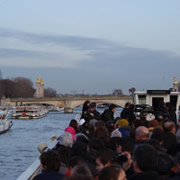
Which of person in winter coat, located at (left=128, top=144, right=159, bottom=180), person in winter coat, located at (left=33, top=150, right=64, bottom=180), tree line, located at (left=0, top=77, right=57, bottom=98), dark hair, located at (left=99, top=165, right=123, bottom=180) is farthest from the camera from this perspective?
tree line, located at (left=0, top=77, right=57, bottom=98)

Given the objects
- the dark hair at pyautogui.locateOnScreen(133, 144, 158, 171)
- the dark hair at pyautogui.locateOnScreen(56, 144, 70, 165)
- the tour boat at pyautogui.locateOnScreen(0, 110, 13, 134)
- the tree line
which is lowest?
the tour boat at pyautogui.locateOnScreen(0, 110, 13, 134)

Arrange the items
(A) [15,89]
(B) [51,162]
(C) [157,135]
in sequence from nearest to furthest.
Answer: (B) [51,162], (C) [157,135], (A) [15,89]

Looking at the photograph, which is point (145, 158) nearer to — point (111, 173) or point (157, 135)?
point (111, 173)

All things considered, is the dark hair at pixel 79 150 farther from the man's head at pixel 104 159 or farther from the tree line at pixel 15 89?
the tree line at pixel 15 89

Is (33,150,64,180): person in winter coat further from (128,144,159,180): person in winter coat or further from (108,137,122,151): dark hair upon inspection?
(108,137,122,151): dark hair

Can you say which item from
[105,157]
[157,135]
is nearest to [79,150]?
[105,157]

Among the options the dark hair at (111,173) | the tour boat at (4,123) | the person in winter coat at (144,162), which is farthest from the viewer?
the tour boat at (4,123)

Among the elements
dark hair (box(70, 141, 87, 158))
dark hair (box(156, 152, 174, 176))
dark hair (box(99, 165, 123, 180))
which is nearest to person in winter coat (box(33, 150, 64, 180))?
dark hair (box(99, 165, 123, 180))

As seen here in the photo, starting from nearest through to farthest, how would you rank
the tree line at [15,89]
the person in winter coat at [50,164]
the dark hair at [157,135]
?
the person in winter coat at [50,164] → the dark hair at [157,135] → the tree line at [15,89]

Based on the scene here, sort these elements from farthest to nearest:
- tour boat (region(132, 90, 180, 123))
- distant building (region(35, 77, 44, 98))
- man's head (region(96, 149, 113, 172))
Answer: distant building (region(35, 77, 44, 98))
tour boat (region(132, 90, 180, 123))
man's head (region(96, 149, 113, 172))

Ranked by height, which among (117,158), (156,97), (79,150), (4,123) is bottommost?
(4,123)

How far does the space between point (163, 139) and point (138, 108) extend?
1286 centimetres

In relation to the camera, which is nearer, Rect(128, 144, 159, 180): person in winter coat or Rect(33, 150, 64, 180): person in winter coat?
Rect(128, 144, 159, 180): person in winter coat

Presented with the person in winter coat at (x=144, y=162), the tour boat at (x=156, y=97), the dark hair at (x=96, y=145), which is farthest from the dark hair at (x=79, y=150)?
the tour boat at (x=156, y=97)
